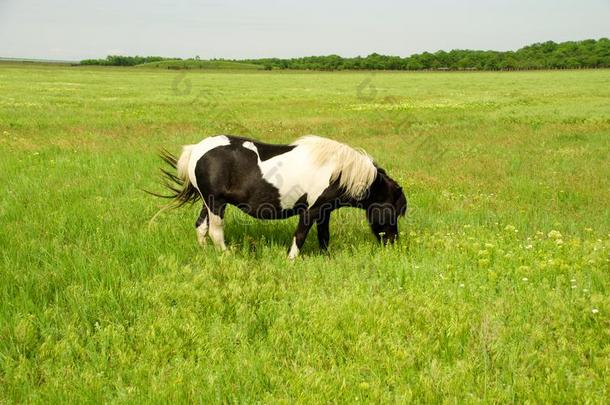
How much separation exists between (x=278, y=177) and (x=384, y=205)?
1.69m

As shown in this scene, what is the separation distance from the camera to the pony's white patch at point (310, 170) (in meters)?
6.54

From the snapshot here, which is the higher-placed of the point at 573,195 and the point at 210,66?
the point at 210,66

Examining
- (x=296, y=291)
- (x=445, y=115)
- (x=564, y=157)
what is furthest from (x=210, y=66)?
(x=296, y=291)

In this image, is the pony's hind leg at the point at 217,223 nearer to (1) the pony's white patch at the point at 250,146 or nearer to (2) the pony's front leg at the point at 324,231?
(1) the pony's white patch at the point at 250,146

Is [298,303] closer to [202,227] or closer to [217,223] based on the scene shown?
[217,223]

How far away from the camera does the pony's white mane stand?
6586 mm

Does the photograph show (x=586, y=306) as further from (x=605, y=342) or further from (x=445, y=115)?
(x=445, y=115)

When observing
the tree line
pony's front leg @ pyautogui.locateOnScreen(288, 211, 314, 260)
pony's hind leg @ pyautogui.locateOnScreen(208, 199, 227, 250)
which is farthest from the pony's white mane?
the tree line

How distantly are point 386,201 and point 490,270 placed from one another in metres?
1.88

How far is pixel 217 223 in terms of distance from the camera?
6.76 metres

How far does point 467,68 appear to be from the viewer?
137375 mm

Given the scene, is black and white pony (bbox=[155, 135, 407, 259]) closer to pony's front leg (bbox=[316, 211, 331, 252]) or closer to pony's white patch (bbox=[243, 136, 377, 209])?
pony's white patch (bbox=[243, 136, 377, 209])

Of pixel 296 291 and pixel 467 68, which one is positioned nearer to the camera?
pixel 296 291

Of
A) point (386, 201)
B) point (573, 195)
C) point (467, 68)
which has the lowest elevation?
point (573, 195)
